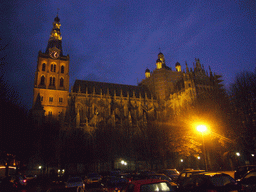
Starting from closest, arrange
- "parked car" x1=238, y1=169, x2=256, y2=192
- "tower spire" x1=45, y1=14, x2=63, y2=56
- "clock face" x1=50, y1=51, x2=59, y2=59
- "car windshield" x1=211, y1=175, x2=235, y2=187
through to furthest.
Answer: "car windshield" x1=211, y1=175, x2=235, y2=187, "parked car" x1=238, y1=169, x2=256, y2=192, "clock face" x1=50, y1=51, x2=59, y2=59, "tower spire" x1=45, y1=14, x2=63, y2=56

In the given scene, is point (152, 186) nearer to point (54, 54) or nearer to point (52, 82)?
point (52, 82)

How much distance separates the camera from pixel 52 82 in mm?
55688

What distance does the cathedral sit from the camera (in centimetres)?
5097

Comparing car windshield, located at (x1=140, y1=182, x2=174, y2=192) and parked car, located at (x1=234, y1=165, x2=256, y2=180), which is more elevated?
car windshield, located at (x1=140, y1=182, x2=174, y2=192)

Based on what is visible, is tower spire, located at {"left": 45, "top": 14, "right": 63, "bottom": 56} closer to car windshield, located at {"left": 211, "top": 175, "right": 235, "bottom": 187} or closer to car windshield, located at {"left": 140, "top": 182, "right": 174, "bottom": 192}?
car windshield, located at {"left": 140, "top": 182, "right": 174, "bottom": 192}

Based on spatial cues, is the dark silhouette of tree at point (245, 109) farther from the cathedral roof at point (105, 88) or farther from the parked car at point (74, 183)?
the cathedral roof at point (105, 88)

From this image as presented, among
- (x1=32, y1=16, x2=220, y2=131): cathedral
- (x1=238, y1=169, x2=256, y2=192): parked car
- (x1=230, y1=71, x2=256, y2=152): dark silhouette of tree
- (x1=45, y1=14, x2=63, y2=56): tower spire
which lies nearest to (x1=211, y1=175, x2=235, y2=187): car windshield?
(x1=238, y1=169, x2=256, y2=192): parked car

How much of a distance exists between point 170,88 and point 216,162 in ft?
153

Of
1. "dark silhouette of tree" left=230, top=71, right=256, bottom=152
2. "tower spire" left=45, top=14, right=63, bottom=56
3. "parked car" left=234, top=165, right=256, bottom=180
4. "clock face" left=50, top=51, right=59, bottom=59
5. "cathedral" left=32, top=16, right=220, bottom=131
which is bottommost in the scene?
"parked car" left=234, top=165, right=256, bottom=180

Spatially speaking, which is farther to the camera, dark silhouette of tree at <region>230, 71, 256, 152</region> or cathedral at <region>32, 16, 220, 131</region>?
cathedral at <region>32, 16, 220, 131</region>

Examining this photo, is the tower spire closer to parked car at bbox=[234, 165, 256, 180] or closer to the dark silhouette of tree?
the dark silhouette of tree

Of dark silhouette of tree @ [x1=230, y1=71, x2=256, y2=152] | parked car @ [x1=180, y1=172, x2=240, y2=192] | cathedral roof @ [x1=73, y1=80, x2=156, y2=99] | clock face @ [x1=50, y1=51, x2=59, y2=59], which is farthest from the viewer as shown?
cathedral roof @ [x1=73, y1=80, x2=156, y2=99]

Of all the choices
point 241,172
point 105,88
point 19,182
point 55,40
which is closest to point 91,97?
point 105,88

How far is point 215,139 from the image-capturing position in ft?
77.0
